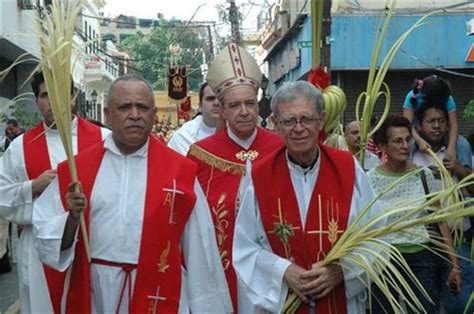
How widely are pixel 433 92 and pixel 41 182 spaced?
2859 mm

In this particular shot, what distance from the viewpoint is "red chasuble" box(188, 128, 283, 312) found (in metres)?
5.66

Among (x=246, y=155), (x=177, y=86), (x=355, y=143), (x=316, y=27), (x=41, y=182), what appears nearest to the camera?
(x=316, y=27)

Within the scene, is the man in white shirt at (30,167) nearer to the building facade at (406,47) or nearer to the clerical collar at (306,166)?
the clerical collar at (306,166)

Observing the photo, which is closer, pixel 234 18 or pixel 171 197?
pixel 171 197

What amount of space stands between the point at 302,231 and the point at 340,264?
24 centimetres

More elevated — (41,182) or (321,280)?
(41,182)

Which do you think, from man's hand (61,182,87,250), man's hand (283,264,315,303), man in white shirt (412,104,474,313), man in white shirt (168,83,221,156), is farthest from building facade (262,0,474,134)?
man's hand (61,182,87,250)

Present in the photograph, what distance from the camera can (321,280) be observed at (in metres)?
4.32

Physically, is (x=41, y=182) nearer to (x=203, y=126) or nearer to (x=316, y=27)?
(x=316, y=27)

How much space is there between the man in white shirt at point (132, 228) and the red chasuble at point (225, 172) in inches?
40.6

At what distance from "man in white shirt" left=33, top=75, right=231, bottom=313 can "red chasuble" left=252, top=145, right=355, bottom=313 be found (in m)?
0.35

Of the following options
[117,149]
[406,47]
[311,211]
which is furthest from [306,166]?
[406,47]

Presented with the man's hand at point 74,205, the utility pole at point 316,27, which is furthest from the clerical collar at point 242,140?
the man's hand at point 74,205

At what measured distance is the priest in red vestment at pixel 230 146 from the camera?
5609 millimetres
